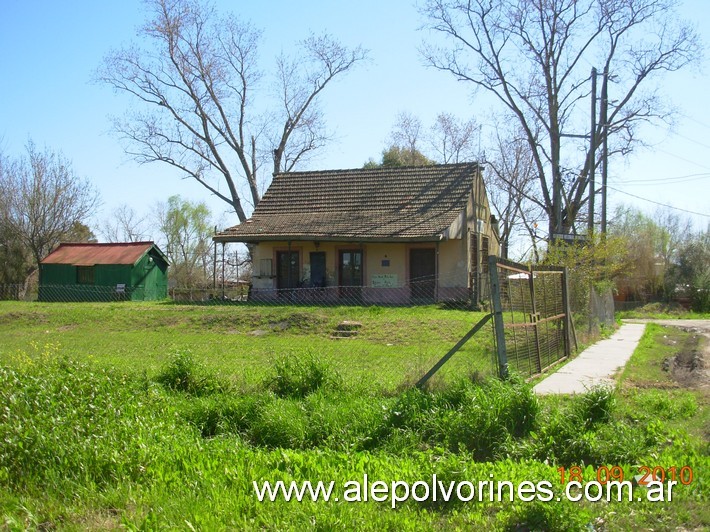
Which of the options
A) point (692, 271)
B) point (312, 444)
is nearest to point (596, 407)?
point (312, 444)

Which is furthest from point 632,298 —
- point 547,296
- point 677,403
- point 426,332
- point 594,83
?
point 677,403

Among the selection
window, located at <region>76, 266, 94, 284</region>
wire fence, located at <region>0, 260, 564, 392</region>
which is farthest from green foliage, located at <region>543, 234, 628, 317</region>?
window, located at <region>76, 266, 94, 284</region>

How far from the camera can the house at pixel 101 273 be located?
33.5 meters

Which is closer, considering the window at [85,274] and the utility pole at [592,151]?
the utility pole at [592,151]

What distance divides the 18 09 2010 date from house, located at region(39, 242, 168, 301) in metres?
29.6

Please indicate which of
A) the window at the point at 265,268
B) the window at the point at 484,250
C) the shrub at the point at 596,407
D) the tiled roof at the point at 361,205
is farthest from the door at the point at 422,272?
the shrub at the point at 596,407

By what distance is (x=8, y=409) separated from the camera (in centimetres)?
663

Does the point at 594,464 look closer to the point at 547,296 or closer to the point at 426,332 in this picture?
the point at 547,296

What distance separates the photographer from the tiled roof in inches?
1058

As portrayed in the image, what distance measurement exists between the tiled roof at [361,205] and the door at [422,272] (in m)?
1.28

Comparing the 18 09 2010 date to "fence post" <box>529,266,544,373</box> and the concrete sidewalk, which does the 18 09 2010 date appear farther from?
"fence post" <box>529,266,544,373</box>

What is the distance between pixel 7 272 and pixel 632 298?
40.3 meters

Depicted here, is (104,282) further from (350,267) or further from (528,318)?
(528,318)

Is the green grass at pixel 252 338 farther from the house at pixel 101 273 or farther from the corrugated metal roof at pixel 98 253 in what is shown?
the corrugated metal roof at pixel 98 253
